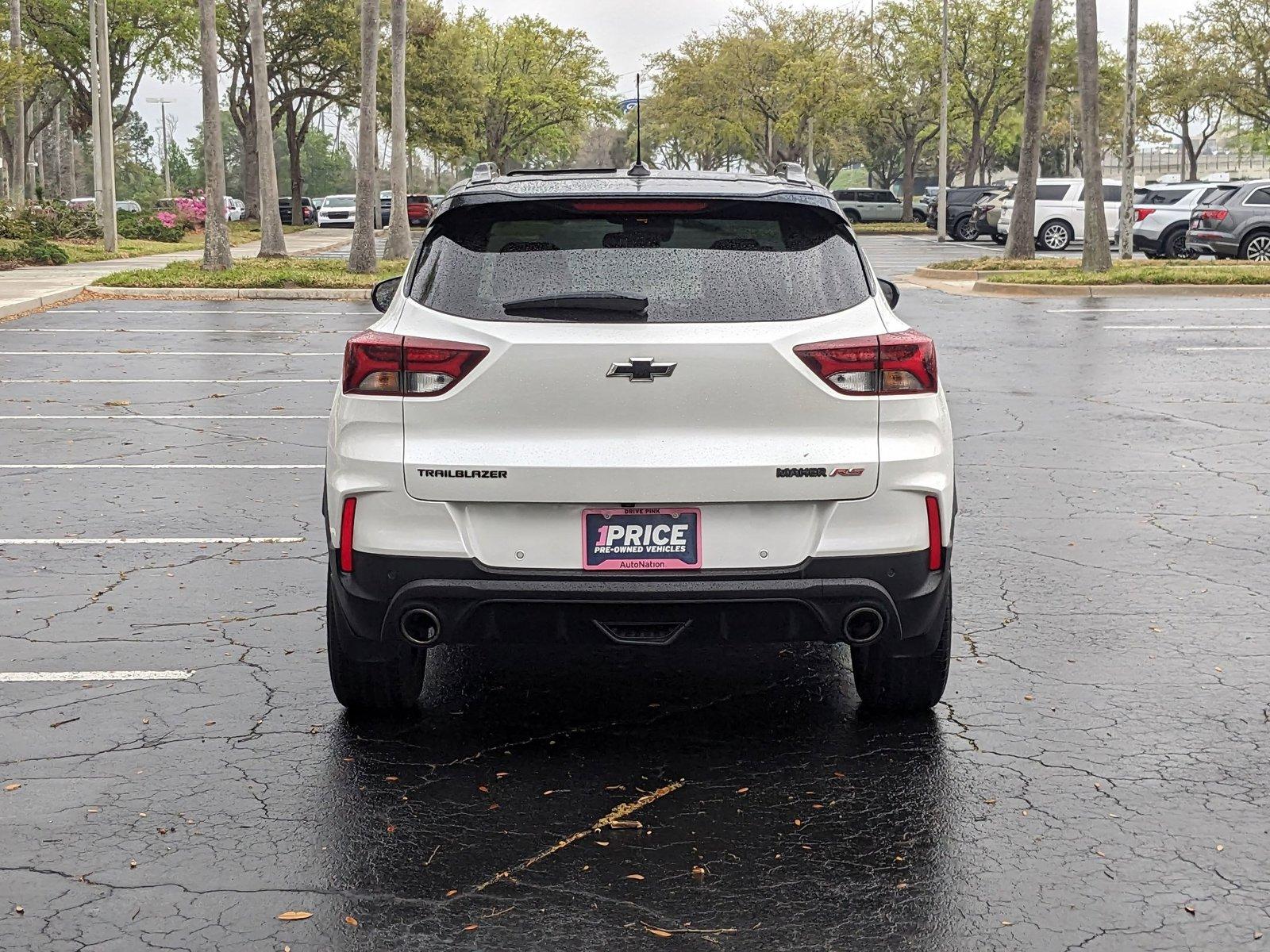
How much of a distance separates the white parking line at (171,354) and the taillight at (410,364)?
1324 centimetres

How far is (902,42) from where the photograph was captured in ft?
220

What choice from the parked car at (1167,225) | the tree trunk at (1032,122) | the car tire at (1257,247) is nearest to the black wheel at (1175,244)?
the parked car at (1167,225)

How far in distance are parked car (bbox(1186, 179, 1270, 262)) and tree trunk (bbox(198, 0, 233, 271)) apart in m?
19.2

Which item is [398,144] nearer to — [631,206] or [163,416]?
[163,416]

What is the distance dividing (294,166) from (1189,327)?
170 ft

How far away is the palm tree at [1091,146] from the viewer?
27.3 metres

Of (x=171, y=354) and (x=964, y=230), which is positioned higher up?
(x=964, y=230)

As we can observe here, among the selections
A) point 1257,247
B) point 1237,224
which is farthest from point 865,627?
point 1257,247

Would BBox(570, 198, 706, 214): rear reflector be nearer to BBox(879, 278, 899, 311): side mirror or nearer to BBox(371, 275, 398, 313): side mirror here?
BBox(879, 278, 899, 311): side mirror

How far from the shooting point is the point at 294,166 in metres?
65.6

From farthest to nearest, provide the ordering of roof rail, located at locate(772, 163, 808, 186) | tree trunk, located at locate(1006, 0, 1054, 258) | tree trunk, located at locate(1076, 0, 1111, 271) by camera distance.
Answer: tree trunk, located at locate(1006, 0, 1054, 258) < tree trunk, located at locate(1076, 0, 1111, 271) < roof rail, located at locate(772, 163, 808, 186)

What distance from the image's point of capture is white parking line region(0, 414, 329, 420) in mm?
12922

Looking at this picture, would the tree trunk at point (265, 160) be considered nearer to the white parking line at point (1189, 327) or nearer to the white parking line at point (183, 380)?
the white parking line at point (183, 380)

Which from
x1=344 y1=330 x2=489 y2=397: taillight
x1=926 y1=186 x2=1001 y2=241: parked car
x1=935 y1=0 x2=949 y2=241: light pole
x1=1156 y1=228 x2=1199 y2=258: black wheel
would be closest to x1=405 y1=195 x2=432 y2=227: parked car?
x1=926 y1=186 x2=1001 y2=241: parked car
